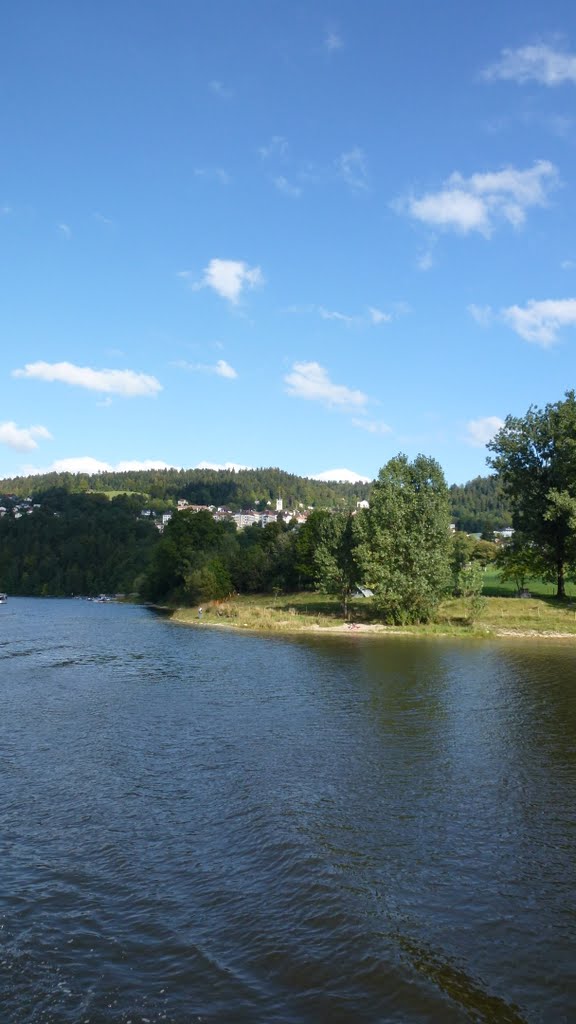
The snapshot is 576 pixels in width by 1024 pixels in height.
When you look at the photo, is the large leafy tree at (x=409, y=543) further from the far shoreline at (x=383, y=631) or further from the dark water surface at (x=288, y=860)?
the dark water surface at (x=288, y=860)

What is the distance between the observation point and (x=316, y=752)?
21.6m

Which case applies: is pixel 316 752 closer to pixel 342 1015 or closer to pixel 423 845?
pixel 423 845

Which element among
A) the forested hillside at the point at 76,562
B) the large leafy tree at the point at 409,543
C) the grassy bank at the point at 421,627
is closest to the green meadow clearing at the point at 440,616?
the grassy bank at the point at 421,627

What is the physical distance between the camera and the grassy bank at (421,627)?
189ft

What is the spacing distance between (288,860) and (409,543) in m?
50.4

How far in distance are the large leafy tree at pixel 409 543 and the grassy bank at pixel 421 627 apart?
262 cm

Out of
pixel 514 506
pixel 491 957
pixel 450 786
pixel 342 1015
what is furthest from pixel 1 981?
pixel 514 506

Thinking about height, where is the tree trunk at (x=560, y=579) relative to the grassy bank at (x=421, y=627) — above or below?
above

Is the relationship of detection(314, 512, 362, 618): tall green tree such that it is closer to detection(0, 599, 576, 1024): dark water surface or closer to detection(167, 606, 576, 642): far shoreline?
detection(167, 606, 576, 642): far shoreline

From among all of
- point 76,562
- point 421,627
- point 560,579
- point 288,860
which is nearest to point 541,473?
point 560,579

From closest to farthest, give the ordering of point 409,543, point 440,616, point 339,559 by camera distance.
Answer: point 409,543 → point 440,616 → point 339,559

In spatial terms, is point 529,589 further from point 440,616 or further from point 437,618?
point 437,618

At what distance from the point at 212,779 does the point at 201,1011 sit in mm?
9758

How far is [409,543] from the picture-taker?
206ft
